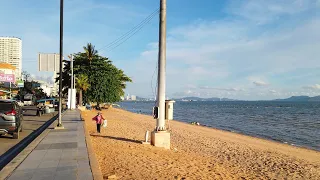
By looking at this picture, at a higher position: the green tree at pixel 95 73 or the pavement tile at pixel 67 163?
the green tree at pixel 95 73

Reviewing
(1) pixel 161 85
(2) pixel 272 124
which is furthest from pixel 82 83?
(1) pixel 161 85

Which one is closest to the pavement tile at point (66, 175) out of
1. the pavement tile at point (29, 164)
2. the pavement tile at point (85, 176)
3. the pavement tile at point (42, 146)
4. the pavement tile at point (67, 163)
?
the pavement tile at point (85, 176)

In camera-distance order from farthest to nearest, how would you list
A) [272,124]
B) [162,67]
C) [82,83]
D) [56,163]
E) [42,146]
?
[82,83]
[272,124]
[162,67]
[42,146]
[56,163]

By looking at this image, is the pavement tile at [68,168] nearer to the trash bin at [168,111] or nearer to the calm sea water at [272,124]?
the trash bin at [168,111]

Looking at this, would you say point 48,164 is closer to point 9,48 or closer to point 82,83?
point 82,83

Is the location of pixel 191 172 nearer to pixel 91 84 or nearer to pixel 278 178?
pixel 278 178

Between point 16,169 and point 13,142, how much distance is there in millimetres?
6484

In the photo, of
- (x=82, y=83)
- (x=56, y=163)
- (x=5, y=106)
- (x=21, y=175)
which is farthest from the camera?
(x=82, y=83)

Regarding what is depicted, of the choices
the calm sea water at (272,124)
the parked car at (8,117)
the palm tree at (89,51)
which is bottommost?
the calm sea water at (272,124)

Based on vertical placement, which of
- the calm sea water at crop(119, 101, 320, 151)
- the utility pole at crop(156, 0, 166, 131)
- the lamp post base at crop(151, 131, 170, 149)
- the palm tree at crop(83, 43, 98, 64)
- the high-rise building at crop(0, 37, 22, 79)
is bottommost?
the calm sea water at crop(119, 101, 320, 151)

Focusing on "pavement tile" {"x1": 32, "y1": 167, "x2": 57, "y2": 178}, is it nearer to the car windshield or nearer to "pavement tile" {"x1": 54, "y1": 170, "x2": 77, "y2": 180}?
"pavement tile" {"x1": 54, "y1": 170, "x2": 77, "y2": 180}

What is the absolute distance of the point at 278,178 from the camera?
10.9 meters

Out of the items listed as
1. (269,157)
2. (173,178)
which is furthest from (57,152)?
(269,157)

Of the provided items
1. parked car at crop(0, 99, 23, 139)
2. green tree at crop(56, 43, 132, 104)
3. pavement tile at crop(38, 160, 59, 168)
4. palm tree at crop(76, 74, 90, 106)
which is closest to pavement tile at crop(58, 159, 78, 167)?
pavement tile at crop(38, 160, 59, 168)
